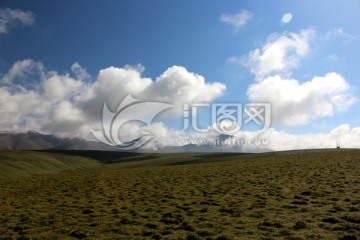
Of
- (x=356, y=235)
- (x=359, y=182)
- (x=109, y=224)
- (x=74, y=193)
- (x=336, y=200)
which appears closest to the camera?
(x=356, y=235)

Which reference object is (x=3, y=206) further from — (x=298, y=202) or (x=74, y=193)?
(x=298, y=202)

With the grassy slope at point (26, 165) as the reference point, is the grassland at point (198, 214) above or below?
above

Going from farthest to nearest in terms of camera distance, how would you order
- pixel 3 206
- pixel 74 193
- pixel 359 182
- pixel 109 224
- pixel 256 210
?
1. pixel 74 193
2. pixel 359 182
3. pixel 3 206
4. pixel 256 210
5. pixel 109 224

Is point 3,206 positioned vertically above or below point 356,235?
below

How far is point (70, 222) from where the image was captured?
17.7 m

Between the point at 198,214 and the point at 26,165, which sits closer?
the point at 198,214

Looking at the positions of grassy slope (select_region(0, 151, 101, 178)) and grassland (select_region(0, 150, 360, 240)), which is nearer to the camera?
grassland (select_region(0, 150, 360, 240))

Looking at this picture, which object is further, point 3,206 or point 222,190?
point 222,190

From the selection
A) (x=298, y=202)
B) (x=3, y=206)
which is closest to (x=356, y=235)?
(x=298, y=202)

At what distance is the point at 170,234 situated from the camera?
14.3m

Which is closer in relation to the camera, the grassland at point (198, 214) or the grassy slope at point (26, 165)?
the grassland at point (198, 214)

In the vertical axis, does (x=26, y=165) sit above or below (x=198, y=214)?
below

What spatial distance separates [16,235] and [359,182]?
27301 millimetres

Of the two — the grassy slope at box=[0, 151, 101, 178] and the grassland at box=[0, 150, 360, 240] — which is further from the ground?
the grassland at box=[0, 150, 360, 240]
